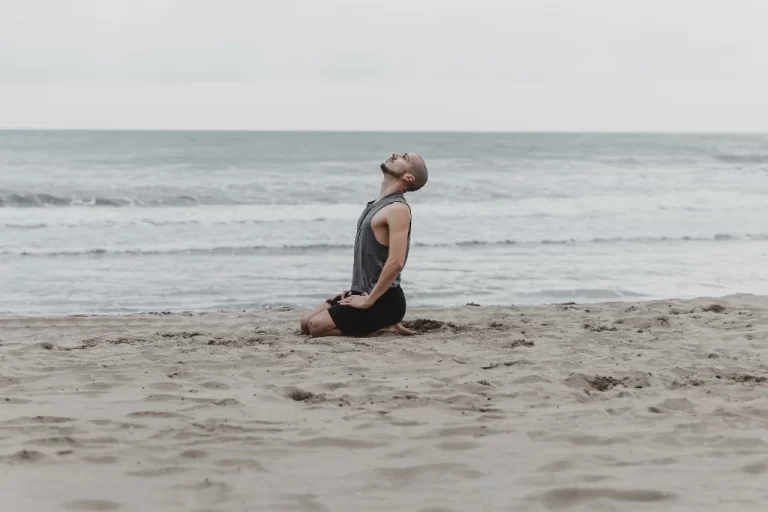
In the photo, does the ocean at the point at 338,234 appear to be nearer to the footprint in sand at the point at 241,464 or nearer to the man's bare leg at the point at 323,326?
the man's bare leg at the point at 323,326

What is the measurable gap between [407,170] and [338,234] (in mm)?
10562

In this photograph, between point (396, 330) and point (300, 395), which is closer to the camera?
point (300, 395)

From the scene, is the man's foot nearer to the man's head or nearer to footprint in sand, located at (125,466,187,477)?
the man's head

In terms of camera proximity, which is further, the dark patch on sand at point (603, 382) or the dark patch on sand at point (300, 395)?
the dark patch on sand at point (603, 382)

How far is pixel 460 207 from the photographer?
864 inches

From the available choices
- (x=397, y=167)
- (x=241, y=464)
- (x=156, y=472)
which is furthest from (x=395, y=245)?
(x=156, y=472)

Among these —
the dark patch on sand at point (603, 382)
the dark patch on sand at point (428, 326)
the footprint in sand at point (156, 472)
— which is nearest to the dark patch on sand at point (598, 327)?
the dark patch on sand at point (428, 326)

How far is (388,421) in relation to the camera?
12.5 ft

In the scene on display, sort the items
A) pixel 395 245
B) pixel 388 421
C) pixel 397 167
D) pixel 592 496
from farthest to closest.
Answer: pixel 397 167 → pixel 395 245 → pixel 388 421 → pixel 592 496

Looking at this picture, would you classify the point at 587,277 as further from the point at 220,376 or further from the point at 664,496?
the point at 664,496

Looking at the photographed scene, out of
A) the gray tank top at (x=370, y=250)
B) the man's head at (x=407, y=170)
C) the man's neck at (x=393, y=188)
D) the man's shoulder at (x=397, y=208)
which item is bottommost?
the gray tank top at (x=370, y=250)

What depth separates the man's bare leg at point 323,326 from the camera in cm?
588

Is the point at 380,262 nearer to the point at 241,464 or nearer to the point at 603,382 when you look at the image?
the point at 603,382

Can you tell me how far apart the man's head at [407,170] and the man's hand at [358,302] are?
0.83 meters
